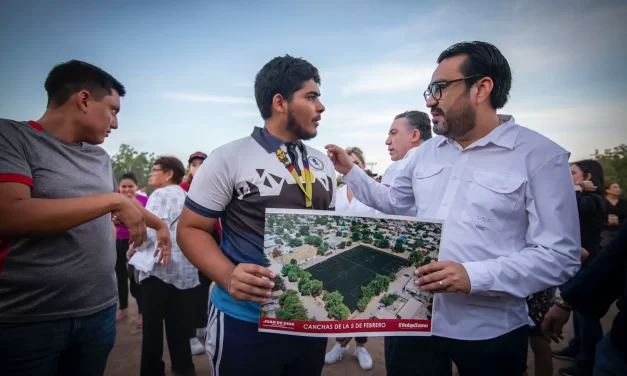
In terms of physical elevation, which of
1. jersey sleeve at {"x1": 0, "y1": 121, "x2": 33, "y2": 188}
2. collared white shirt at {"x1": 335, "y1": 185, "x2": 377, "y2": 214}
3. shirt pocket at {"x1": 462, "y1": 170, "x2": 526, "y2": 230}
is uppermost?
jersey sleeve at {"x1": 0, "y1": 121, "x2": 33, "y2": 188}

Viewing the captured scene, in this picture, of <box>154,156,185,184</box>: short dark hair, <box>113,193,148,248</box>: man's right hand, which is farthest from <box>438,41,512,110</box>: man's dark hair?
<box>154,156,185,184</box>: short dark hair

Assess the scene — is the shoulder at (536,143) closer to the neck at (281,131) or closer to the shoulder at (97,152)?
the neck at (281,131)

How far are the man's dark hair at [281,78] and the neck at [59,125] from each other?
47.2 inches

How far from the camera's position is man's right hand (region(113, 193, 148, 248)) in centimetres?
177

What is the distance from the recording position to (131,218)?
5.86 feet

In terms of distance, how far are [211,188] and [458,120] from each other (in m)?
1.58

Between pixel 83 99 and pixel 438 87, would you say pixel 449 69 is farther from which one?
pixel 83 99

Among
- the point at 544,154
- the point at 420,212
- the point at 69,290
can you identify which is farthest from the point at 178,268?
the point at 544,154

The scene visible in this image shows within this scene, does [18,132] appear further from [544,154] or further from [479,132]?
[544,154]

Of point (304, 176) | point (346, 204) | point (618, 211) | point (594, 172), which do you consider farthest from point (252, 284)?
point (618, 211)

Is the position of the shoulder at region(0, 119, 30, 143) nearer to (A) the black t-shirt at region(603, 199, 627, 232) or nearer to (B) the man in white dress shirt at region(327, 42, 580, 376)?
(B) the man in white dress shirt at region(327, 42, 580, 376)

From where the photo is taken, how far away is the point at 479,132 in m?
1.93

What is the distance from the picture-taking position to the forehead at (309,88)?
1.94m

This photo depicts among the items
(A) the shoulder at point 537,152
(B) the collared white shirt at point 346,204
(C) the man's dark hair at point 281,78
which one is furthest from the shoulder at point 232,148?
(B) the collared white shirt at point 346,204
